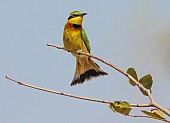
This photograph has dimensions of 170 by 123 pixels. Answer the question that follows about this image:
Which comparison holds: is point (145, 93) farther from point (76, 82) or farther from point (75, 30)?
point (75, 30)

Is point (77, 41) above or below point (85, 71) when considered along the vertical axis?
above

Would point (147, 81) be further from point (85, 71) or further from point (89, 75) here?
point (85, 71)

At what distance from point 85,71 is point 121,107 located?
2103mm

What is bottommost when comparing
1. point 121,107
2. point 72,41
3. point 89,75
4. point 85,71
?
point 121,107

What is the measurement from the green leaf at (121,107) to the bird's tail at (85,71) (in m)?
1.40

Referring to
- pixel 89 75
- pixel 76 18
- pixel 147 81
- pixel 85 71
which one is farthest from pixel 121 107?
pixel 76 18

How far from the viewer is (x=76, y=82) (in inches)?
95.4

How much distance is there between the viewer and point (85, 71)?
3039 millimetres

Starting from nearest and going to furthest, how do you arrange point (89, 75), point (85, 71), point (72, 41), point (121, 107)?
point (121, 107) → point (89, 75) → point (85, 71) → point (72, 41)

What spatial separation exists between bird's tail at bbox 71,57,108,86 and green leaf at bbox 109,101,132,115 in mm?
1403

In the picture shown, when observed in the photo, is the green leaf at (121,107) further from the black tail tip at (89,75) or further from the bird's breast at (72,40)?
the bird's breast at (72,40)

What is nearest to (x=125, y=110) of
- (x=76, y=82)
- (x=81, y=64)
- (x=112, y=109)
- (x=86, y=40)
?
(x=112, y=109)

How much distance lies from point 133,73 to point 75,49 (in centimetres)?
239

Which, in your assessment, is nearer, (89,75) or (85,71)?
(89,75)
